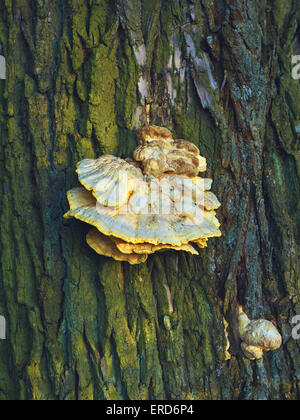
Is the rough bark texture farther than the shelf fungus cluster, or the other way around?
the rough bark texture

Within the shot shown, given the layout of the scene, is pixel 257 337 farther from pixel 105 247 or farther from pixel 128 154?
pixel 128 154

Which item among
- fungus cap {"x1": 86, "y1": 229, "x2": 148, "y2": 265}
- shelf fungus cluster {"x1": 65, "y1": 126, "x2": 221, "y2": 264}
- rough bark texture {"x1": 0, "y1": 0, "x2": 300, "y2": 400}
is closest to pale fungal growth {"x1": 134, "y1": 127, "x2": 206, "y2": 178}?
shelf fungus cluster {"x1": 65, "y1": 126, "x2": 221, "y2": 264}

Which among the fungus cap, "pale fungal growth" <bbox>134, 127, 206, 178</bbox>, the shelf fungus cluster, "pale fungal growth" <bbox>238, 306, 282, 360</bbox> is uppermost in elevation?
"pale fungal growth" <bbox>134, 127, 206, 178</bbox>

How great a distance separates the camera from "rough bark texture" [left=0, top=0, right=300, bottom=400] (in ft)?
8.98

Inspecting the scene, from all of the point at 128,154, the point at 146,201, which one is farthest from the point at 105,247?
the point at 128,154

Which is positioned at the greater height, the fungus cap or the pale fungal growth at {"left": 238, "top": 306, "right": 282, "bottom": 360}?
the fungus cap

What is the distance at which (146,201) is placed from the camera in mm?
2369

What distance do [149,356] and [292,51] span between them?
9.86 feet

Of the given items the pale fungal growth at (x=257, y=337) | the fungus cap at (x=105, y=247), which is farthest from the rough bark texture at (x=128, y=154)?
the fungus cap at (x=105, y=247)

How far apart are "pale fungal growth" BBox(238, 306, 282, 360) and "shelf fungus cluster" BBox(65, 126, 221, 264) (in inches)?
37.8

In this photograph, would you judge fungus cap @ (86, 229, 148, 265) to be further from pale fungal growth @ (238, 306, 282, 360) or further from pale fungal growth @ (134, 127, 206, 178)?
pale fungal growth @ (238, 306, 282, 360)

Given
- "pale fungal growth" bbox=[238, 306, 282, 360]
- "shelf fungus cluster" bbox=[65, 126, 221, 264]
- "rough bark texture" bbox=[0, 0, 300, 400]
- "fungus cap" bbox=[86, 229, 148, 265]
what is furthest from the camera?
"pale fungal growth" bbox=[238, 306, 282, 360]

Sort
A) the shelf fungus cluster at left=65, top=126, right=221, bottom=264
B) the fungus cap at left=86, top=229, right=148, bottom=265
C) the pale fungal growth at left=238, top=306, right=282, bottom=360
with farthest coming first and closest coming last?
the pale fungal growth at left=238, top=306, right=282, bottom=360 < the fungus cap at left=86, top=229, right=148, bottom=265 < the shelf fungus cluster at left=65, top=126, right=221, bottom=264

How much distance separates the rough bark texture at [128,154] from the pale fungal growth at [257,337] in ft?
0.36
